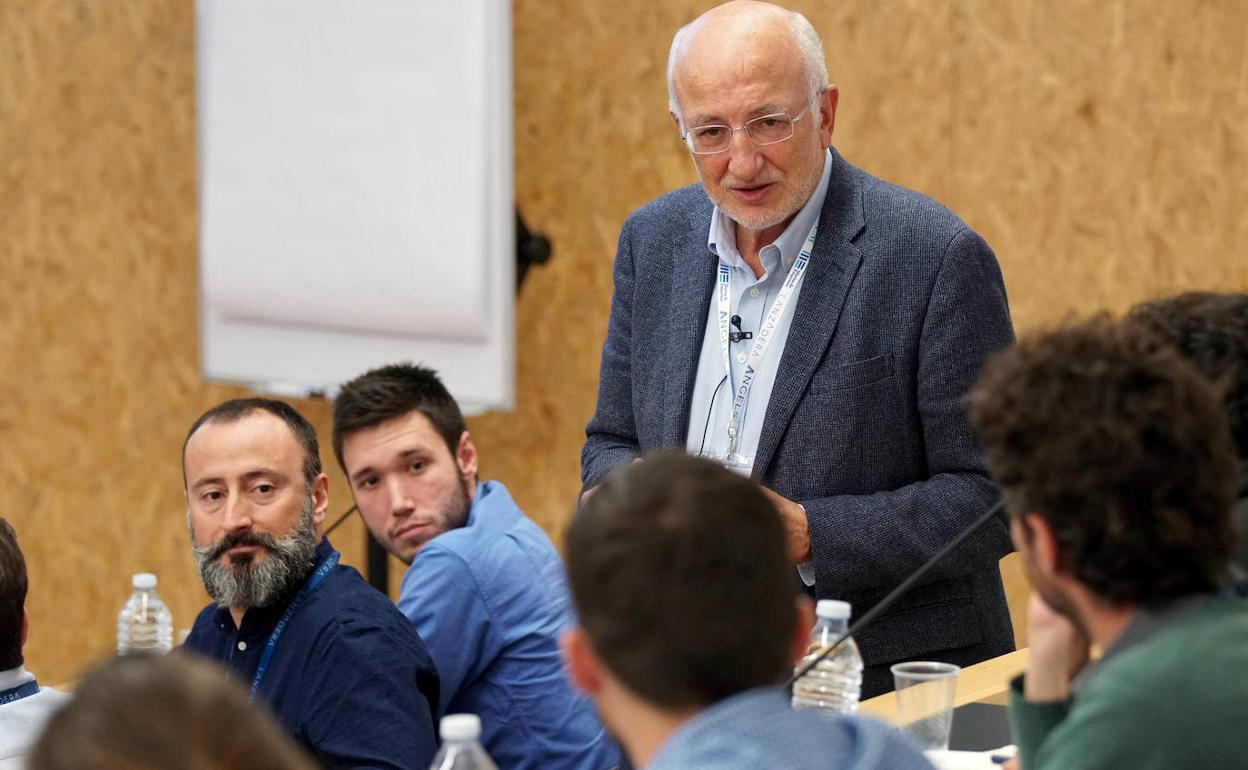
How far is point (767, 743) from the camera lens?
1234 mm

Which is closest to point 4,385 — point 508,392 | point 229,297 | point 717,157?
point 229,297

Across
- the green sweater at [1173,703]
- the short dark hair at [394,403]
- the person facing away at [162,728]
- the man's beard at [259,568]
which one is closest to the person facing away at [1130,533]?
the green sweater at [1173,703]

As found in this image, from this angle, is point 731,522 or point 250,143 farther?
point 250,143

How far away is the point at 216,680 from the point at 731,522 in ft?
1.63

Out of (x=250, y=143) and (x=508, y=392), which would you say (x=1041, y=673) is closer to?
(x=508, y=392)

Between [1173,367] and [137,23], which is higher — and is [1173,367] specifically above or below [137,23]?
below

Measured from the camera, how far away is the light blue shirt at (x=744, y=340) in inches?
102

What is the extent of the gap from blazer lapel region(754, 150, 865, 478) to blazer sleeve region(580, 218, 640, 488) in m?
0.34

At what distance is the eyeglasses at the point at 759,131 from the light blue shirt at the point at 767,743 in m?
1.44

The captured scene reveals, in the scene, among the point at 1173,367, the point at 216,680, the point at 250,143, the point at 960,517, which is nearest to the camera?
the point at 216,680

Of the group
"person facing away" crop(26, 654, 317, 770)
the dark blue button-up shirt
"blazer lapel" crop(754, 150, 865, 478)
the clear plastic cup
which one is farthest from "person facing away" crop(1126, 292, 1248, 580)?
the dark blue button-up shirt

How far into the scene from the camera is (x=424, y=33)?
4.70 m

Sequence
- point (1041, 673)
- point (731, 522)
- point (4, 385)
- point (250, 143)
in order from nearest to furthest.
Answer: point (731, 522)
point (1041, 673)
point (250, 143)
point (4, 385)

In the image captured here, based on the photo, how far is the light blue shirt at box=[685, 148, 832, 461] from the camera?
2.58 meters
